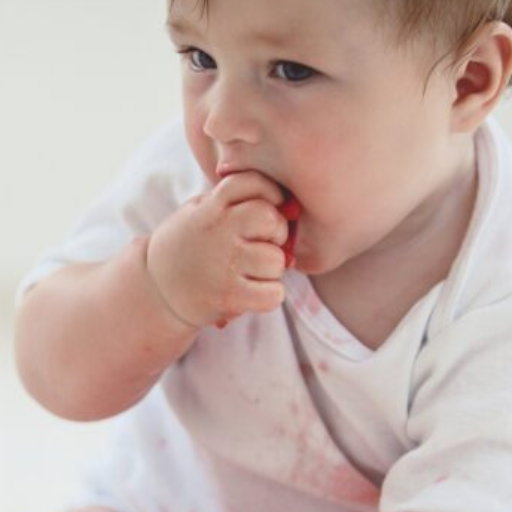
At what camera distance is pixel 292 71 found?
599mm

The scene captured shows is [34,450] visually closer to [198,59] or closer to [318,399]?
[318,399]

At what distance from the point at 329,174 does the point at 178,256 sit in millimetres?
92

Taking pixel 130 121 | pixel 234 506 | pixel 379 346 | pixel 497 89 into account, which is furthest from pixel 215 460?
pixel 130 121

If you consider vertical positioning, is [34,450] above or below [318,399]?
below

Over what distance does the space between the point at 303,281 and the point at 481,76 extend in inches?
6.0

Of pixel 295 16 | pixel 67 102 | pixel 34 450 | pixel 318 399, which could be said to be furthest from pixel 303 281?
pixel 67 102

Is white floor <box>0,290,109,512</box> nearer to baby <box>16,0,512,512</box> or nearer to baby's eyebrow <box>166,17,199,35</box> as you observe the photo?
baby <box>16,0,512,512</box>

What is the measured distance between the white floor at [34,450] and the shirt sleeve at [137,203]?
0.91 ft

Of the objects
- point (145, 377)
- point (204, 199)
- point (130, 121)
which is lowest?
point (130, 121)

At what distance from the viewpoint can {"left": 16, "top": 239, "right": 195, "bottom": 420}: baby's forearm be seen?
692 millimetres

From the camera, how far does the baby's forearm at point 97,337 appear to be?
692 millimetres

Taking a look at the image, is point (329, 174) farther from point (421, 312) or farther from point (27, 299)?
point (27, 299)

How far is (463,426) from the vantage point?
666 millimetres

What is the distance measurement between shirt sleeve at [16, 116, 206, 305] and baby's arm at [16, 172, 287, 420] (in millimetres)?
14
